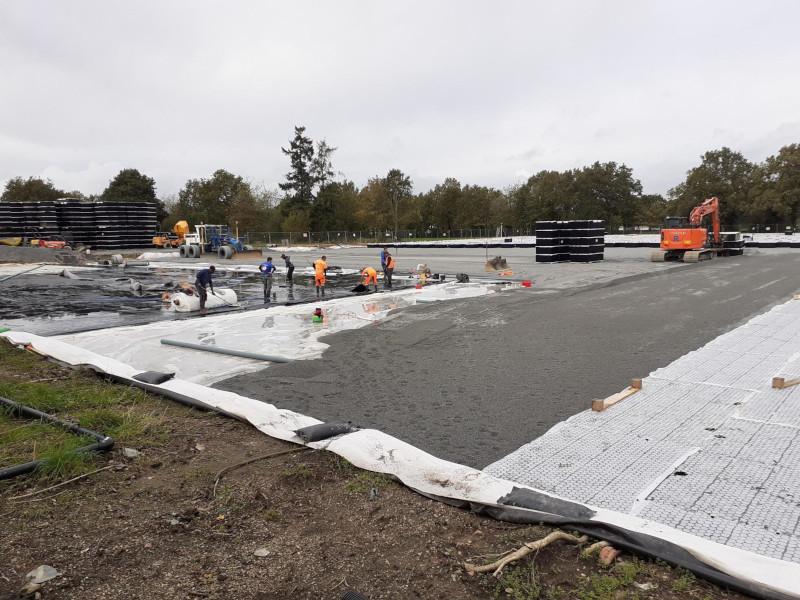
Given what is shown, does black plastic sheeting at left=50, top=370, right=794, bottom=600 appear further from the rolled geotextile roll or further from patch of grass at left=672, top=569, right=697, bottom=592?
the rolled geotextile roll

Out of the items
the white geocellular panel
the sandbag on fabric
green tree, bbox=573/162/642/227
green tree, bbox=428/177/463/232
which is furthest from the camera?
green tree, bbox=428/177/463/232

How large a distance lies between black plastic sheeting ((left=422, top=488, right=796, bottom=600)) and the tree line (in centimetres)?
5813

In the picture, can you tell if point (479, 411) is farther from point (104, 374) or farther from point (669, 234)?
point (669, 234)

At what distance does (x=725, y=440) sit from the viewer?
4238mm

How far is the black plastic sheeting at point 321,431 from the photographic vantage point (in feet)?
14.6

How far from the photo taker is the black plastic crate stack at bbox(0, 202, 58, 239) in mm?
39781

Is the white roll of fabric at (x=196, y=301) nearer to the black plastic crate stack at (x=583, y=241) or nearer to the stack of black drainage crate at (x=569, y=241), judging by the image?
the stack of black drainage crate at (x=569, y=241)

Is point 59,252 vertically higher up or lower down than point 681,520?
higher up

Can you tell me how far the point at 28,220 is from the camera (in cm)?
4009

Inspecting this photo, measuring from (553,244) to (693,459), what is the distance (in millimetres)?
22885

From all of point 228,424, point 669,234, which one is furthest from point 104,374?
point 669,234

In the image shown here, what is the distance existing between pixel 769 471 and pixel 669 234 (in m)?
23.8

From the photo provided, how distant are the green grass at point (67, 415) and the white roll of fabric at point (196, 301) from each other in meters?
5.15

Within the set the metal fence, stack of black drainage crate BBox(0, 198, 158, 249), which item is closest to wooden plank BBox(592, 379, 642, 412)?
stack of black drainage crate BBox(0, 198, 158, 249)
